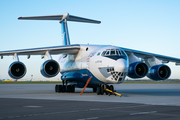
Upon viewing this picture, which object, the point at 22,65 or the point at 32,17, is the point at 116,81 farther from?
the point at 32,17

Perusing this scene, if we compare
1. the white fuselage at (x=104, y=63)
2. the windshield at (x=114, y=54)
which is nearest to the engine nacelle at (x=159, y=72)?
the white fuselage at (x=104, y=63)

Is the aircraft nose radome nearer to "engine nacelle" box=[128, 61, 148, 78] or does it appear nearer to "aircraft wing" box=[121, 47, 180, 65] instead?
"engine nacelle" box=[128, 61, 148, 78]

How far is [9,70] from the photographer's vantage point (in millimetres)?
18484

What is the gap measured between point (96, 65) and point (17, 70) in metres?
5.77

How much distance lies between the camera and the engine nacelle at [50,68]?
18.2m

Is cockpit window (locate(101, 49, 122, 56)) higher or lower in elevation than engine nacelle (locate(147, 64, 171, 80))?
higher

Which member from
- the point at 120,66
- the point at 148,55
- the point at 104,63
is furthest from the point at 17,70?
the point at 148,55

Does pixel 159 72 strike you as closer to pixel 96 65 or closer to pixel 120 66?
pixel 120 66

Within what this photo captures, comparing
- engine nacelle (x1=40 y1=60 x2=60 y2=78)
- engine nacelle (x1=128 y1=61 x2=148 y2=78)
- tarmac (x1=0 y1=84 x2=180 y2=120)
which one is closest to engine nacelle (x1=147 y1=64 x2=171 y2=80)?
engine nacelle (x1=128 y1=61 x2=148 y2=78)

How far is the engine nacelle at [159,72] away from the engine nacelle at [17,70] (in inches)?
368

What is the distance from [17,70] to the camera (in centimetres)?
1894

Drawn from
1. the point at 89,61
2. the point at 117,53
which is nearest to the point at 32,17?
the point at 89,61

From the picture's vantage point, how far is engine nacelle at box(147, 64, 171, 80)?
19766 millimetres

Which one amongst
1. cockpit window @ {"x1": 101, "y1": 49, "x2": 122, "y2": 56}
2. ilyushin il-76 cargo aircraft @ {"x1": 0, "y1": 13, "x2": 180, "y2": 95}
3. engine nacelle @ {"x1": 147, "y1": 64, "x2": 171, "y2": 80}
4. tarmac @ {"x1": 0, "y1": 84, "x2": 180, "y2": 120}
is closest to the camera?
tarmac @ {"x1": 0, "y1": 84, "x2": 180, "y2": 120}
